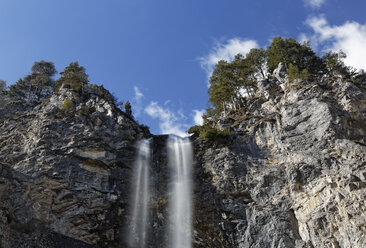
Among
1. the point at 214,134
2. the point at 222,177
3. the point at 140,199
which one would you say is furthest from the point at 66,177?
the point at 214,134

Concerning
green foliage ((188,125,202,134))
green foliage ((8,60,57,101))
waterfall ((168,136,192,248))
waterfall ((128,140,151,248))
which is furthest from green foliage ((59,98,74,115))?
green foliage ((8,60,57,101))

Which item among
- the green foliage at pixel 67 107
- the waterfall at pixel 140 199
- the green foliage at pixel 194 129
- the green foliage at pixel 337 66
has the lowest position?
the waterfall at pixel 140 199

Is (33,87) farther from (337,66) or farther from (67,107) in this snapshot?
(337,66)

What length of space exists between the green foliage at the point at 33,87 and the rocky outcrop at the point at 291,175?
28.2m

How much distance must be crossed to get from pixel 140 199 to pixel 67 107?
11505 millimetres

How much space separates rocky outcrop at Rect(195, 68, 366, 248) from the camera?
1953cm

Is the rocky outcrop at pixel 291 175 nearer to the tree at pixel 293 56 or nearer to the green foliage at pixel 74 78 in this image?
the tree at pixel 293 56

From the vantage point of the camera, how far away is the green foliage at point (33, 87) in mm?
46719

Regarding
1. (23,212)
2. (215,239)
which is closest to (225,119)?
(215,239)

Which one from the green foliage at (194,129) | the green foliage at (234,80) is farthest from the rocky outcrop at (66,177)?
the green foliage at (234,80)

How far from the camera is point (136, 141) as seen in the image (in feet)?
91.7

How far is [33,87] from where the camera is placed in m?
48.4

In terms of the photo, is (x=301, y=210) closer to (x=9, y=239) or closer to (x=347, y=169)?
(x=347, y=169)

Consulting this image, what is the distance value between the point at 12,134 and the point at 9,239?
1103 centimetres
